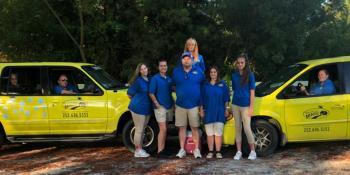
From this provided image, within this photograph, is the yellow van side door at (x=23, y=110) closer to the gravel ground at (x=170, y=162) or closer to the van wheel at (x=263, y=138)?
the gravel ground at (x=170, y=162)

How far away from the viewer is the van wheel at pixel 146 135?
28.1 feet

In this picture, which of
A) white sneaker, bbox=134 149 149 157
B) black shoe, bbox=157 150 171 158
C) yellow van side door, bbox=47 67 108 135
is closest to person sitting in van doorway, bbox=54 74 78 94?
yellow van side door, bbox=47 67 108 135

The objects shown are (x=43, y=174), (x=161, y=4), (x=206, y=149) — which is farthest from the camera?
(x=161, y=4)

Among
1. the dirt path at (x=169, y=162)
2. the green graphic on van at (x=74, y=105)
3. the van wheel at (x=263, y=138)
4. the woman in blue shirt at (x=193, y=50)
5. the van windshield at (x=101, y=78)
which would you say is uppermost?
the woman in blue shirt at (x=193, y=50)

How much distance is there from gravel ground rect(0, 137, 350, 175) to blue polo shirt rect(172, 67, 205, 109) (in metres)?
0.96

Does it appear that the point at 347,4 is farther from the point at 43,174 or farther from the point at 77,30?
the point at 43,174

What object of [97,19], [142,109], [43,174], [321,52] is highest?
[97,19]

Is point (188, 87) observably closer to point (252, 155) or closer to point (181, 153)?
point (181, 153)

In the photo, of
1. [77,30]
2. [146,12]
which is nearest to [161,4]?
[146,12]

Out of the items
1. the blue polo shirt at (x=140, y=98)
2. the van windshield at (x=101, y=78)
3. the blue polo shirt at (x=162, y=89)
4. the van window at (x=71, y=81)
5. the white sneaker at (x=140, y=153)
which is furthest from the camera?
the van windshield at (x=101, y=78)

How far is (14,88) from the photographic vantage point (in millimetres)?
8891

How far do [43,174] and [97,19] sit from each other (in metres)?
8.36

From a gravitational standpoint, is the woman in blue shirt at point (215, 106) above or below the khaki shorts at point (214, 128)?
above

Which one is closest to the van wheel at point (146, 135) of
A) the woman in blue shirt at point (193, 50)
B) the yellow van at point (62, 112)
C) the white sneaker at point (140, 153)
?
the yellow van at point (62, 112)
